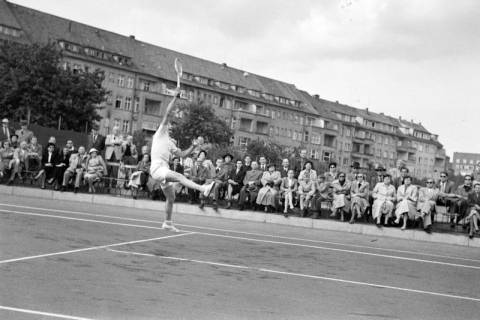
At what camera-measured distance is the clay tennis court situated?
6.61 m

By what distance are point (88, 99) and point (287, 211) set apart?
4815 centimetres

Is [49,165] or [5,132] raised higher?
[5,132]

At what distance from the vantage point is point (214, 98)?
106188 millimetres

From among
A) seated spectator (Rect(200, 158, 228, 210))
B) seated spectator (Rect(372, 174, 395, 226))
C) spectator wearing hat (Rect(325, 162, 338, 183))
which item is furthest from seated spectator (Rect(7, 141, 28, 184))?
seated spectator (Rect(372, 174, 395, 226))

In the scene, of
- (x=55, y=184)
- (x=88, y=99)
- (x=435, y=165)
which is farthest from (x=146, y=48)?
(x=435, y=165)

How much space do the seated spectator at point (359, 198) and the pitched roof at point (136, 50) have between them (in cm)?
5749

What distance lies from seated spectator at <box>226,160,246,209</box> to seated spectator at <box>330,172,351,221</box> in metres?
3.13

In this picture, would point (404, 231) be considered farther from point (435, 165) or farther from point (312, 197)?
point (435, 165)

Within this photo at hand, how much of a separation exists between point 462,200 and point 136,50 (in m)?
84.0

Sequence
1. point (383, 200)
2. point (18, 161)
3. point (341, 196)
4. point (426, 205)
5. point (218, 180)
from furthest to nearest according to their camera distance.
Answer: point (18, 161), point (218, 180), point (341, 196), point (383, 200), point (426, 205)

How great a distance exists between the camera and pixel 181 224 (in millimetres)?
15867

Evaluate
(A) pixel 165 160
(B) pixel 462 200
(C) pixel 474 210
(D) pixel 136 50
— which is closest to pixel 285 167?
(B) pixel 462 200

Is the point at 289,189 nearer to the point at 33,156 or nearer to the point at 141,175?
the point at 141,175

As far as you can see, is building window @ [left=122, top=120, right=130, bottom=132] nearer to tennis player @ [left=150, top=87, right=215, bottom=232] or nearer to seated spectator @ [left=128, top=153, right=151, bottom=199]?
seated spectator @ [left=128, top=153, right=151, bottom=199]
